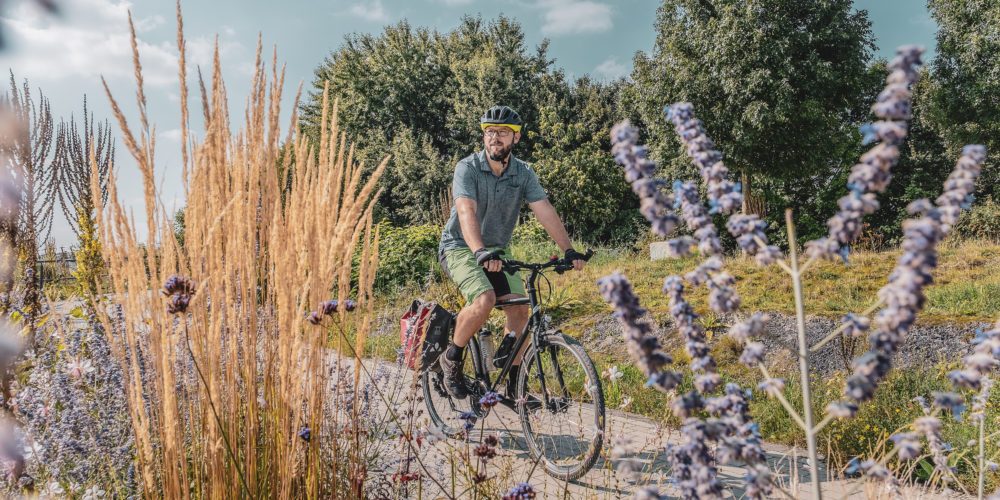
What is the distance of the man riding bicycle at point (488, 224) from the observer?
4.30 metres

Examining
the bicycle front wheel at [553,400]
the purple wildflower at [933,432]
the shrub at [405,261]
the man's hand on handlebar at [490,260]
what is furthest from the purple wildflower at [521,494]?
the shrub at [405,261]

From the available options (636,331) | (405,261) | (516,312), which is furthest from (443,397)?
(405,261)

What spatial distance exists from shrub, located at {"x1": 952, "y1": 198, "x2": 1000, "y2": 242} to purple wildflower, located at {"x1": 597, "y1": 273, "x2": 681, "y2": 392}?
24.3 meters

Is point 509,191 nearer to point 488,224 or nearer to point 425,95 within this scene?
point 488,224

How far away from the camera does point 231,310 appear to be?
2119mm

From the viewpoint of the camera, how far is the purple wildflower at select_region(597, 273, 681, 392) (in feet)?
3.83

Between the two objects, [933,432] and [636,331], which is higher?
[636,331]

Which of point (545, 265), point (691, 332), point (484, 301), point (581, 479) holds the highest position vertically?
point (545, 265)

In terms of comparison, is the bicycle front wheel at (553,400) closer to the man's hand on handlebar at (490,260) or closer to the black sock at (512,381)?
the black sock at (512,381)

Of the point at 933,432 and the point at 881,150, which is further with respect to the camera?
the point at 933,432

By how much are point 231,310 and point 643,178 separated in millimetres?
1433

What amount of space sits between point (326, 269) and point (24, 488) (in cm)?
131

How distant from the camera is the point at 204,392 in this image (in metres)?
2.10

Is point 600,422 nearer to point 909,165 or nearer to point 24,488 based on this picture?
point 24,488
